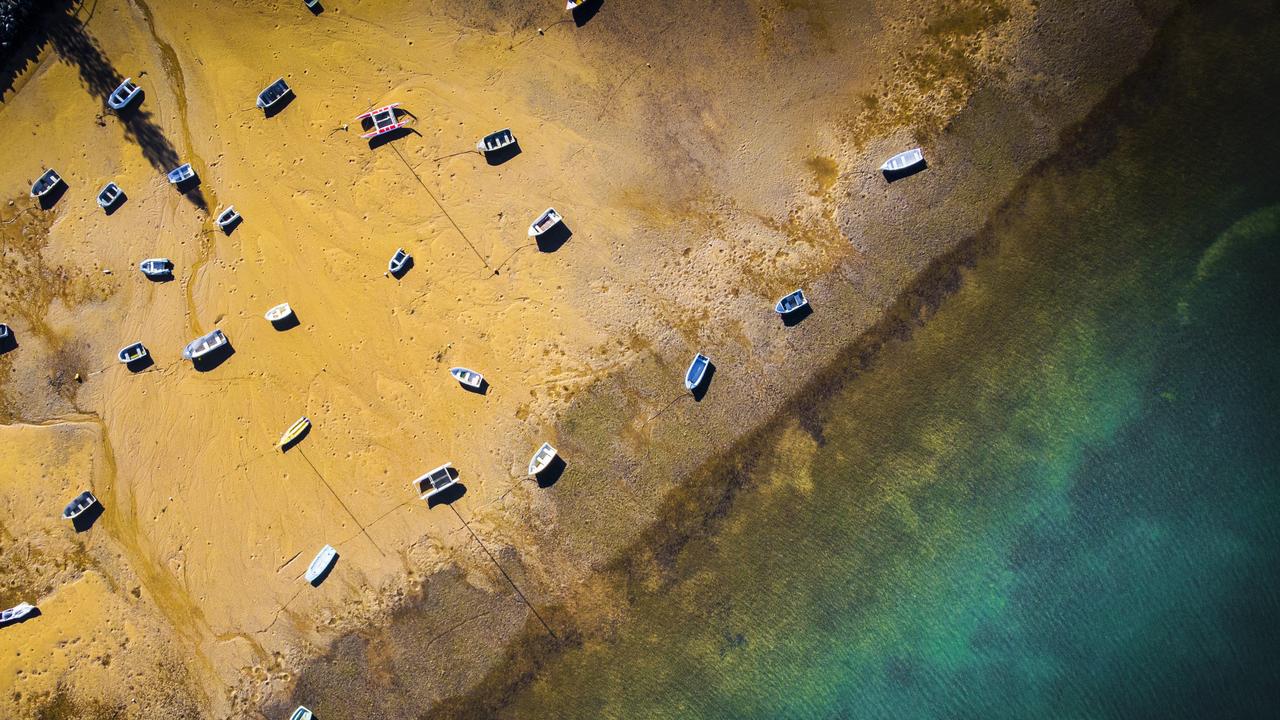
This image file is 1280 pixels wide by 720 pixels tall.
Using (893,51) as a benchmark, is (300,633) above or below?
below

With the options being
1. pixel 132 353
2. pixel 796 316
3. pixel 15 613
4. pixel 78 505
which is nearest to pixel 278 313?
pixel 132 353

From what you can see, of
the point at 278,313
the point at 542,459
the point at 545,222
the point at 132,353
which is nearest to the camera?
the point at 542,459

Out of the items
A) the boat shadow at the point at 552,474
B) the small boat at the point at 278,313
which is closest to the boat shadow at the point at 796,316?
the boat shadow at the point at 552,474

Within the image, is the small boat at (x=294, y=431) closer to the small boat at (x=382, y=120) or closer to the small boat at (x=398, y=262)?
the small boat at (x=398, y=262)

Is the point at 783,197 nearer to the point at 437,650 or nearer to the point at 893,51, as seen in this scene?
the point at 893,51

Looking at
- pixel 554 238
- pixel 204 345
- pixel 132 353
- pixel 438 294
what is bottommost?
pixel 554 238

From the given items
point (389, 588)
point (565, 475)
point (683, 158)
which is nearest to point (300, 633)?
point (389, 588)

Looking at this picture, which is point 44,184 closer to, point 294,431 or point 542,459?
point 294,431
